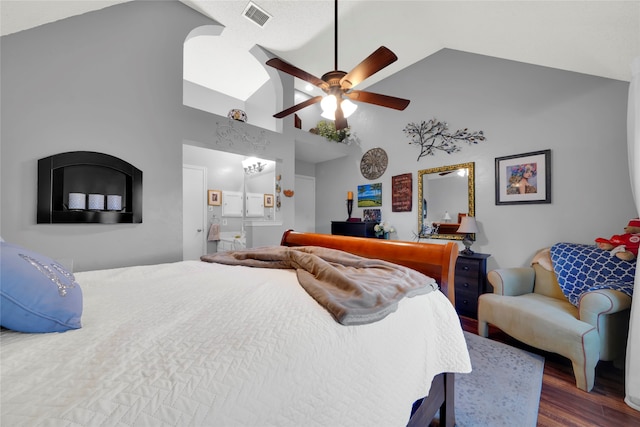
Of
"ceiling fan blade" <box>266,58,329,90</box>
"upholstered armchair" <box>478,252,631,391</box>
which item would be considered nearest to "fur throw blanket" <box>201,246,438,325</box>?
"upholstered armchair" <box>478,252,631,391</box>

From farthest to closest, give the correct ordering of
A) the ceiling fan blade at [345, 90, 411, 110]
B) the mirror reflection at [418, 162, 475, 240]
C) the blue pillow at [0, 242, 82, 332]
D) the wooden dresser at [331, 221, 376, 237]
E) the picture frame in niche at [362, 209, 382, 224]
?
the picture frame in niche at [362, 209, 382, 224] < the wooden dresser at [331, 221, 376, 237] < the mirror reflection at [418, 162, 475, 240] < the ceiling fan blade at [345, 90, 411, 110] < the blue pillow at [0, 242, 82, 332]

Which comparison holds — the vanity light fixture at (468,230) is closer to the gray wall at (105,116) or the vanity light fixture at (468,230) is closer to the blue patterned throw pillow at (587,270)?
the blue patterned throw pillow at (587,270)

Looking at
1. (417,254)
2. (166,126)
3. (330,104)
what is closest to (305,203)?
(166,126)

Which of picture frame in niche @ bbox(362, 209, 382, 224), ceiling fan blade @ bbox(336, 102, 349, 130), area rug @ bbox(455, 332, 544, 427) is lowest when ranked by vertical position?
area rug @ bbox(455, 332, 544, 427)

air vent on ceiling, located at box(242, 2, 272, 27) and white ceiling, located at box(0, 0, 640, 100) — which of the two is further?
air vent on ceiling, located at box(242, 2, 272, 27)

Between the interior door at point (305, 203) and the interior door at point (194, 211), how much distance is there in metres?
1.71

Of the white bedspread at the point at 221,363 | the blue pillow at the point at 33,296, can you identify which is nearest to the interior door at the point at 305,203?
the white bedspread at the point at 221,363

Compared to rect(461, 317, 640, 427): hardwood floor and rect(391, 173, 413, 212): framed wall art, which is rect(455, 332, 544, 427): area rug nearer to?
rect(461, 317, 640, 427): hardwood floor

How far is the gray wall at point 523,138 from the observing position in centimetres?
225

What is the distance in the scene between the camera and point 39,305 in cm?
67

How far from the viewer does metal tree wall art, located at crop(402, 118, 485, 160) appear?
3.19 metres

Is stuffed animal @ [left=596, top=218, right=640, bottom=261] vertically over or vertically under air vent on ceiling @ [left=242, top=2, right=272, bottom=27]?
under

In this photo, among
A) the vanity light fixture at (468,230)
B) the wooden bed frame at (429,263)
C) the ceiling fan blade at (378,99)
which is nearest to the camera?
the wooden bed frame at (429,263)

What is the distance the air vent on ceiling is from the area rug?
3937mm
